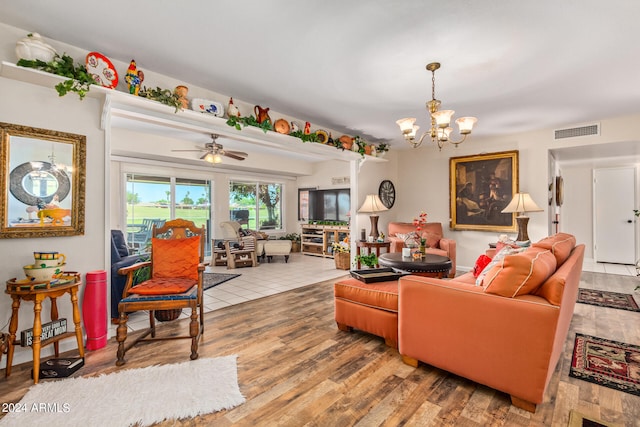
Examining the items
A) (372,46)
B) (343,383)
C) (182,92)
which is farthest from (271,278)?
(372,46)

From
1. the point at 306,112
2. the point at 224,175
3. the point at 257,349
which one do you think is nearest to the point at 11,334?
the point at 257,349

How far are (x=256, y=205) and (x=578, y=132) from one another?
6.80 meters

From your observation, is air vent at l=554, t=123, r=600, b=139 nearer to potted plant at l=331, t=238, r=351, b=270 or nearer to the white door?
the white door

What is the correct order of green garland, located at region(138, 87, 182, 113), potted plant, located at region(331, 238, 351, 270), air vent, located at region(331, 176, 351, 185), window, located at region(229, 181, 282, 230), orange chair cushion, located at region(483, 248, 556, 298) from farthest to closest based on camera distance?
window, located at region(229, 181, 282, 230) < air vent, located at region(331, 176, 351, 185) < potted plant, located at region(331, 238, 351, 270) < green garland, located at region(138, 87, 182, 113) < orange chair cushion, located at region(483, 248, 556, 298)

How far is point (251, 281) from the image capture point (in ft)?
16.4

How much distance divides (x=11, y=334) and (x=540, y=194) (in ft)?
21.6

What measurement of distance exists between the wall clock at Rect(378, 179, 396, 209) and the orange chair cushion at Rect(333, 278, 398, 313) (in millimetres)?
3673

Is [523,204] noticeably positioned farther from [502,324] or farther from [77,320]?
[77,320]

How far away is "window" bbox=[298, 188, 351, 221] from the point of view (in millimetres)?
7586

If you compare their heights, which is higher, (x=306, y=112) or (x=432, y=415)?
(x=306, y=112)

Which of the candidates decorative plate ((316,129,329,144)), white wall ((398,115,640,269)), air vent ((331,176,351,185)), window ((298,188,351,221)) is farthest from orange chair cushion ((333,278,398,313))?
air vent ((331,176,351,185))

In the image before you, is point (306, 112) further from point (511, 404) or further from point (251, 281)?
point (511, 404)

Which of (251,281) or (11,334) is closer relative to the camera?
(11,334)

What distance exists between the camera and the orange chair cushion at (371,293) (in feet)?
8.32
